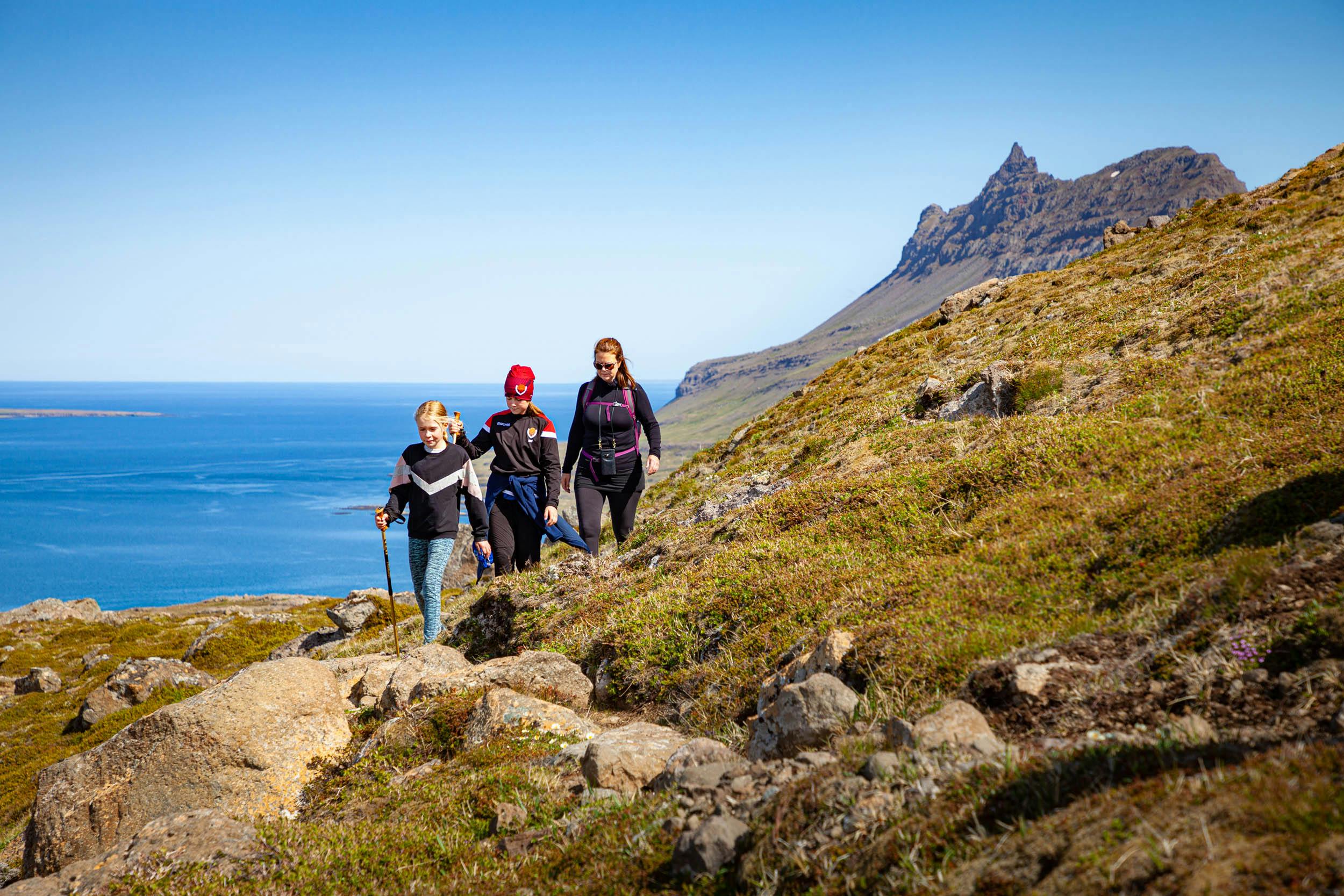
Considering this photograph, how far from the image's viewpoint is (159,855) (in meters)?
5.37

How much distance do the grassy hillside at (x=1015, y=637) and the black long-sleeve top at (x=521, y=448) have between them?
5.73 ft

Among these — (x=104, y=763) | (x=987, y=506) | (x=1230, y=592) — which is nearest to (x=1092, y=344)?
(x=987, y=506)

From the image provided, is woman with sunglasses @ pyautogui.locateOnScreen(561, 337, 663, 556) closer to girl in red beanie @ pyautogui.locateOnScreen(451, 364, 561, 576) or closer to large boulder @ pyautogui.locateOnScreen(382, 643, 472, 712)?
girl in red beanie @ pyautogui.locateOnScreen(451, 364, 561, 576)

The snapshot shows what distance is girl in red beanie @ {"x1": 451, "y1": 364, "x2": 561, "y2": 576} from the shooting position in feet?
39.0

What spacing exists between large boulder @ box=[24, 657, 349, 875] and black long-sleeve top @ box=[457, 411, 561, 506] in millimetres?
5031

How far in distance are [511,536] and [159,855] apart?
7410 millimetres

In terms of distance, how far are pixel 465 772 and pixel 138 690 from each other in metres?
23.5

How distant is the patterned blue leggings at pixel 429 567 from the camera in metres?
10.7

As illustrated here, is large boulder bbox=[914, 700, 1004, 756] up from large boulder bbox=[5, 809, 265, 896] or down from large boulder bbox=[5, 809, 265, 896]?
up

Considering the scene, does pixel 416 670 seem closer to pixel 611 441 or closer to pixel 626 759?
pixel 626 759

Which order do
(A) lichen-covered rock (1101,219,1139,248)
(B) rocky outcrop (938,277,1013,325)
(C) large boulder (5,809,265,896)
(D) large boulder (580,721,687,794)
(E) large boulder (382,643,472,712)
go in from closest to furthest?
(C) large boulder (5,809,265,896), (D) large boulder (580,721,687,794), (E) large boulder (382,643,472,712), (B) rocky outcrop (938,277,1013,325), (A) lichen-covered rock (1101,219,1139,248)

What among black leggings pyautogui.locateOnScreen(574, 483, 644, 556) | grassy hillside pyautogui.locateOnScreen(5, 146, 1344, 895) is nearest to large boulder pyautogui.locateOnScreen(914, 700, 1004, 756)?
grassy hillside pyautogui.locateOnScreen(5, 146, 1344, 895)

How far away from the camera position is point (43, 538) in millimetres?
159750

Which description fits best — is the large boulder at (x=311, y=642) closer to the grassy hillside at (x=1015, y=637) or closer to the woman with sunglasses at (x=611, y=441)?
the grassy hillside at (x=1015, y=637)
